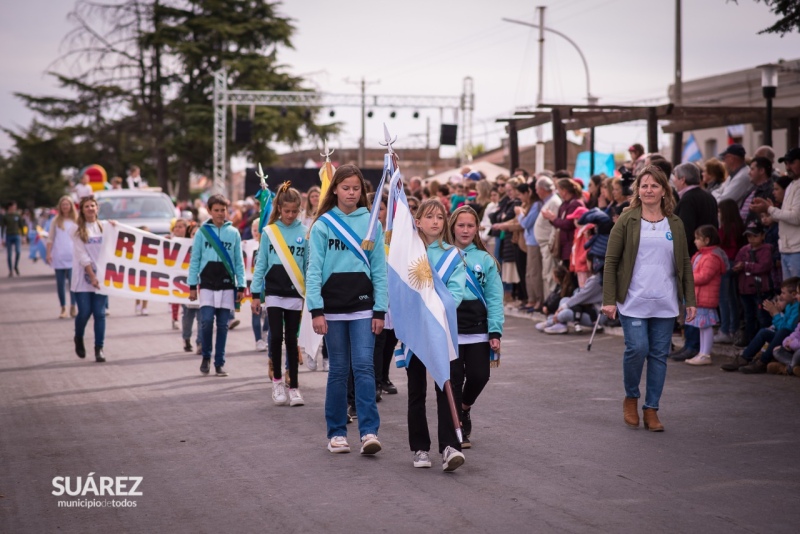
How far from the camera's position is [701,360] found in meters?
11.7

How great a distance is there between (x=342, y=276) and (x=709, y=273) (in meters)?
5.86

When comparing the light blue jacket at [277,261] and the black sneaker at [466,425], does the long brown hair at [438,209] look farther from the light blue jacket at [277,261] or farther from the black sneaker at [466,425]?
the light blue jacket at [277,261]

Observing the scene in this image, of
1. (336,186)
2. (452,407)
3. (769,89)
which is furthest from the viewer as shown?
(769,89)

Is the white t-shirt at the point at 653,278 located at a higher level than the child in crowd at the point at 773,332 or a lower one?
higher

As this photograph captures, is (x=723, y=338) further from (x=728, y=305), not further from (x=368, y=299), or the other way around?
(x=368, y=299)

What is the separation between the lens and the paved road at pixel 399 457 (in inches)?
231

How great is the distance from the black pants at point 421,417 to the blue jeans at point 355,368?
0.40m

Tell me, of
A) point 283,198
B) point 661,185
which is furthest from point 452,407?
point 283,198

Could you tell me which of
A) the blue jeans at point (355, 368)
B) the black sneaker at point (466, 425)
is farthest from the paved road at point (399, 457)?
the blue jeans at point (355, 368)

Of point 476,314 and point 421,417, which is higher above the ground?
point 476,314

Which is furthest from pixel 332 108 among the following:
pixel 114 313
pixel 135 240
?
pixel 135 240

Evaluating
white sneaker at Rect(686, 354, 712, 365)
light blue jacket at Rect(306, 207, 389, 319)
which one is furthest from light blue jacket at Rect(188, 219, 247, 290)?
white sneaker at Rect(686, 354, 712, 365)

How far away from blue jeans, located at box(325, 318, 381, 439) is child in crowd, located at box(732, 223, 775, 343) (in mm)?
5901

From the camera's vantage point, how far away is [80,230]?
44.2 feet
